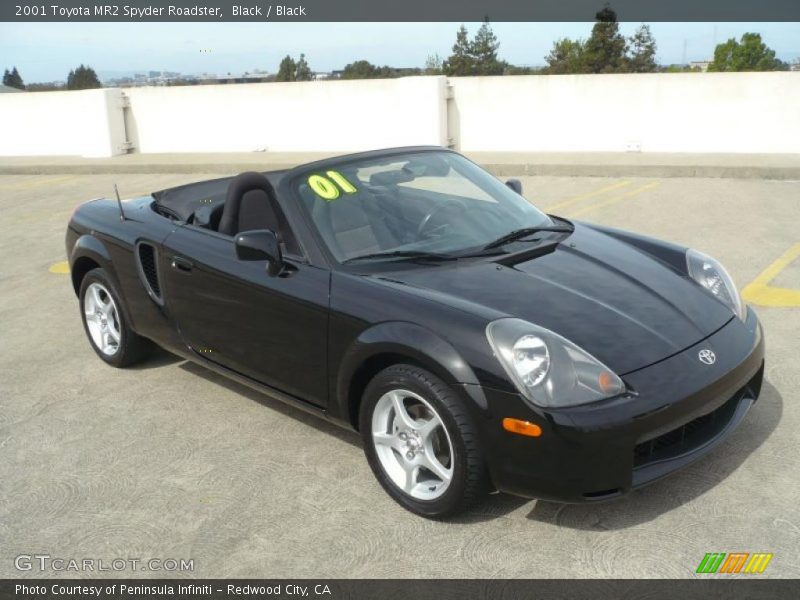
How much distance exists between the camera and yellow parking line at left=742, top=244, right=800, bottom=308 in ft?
20.0

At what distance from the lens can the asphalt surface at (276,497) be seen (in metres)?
3.23

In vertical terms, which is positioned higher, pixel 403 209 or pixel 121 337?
pixel 403 209

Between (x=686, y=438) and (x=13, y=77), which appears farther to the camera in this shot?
(x=13, y=77)

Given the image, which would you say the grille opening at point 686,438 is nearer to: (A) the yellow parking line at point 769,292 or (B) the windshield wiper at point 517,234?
(B) the windshield wiper at point 517,234

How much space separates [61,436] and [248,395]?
102 centimetres

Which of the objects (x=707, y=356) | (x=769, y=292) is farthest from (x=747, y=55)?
(x=707, y=356)

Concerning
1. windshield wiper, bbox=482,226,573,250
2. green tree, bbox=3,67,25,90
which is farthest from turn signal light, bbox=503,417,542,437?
green tree, bbox=3,67,25,90

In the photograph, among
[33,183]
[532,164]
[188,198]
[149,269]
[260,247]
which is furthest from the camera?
[33,183]

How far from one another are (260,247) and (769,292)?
13.7ft

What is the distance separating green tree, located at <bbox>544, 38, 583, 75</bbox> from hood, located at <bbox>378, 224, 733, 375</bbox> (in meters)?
101

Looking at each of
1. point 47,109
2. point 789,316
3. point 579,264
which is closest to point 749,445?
point 579,264

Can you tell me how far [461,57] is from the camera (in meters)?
113

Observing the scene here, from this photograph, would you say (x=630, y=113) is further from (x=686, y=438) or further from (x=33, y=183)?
(x=686, y=438)

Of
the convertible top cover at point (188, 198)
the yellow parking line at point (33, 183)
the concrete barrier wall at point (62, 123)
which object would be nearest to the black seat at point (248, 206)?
the convertible top cover at point (188, 198)
